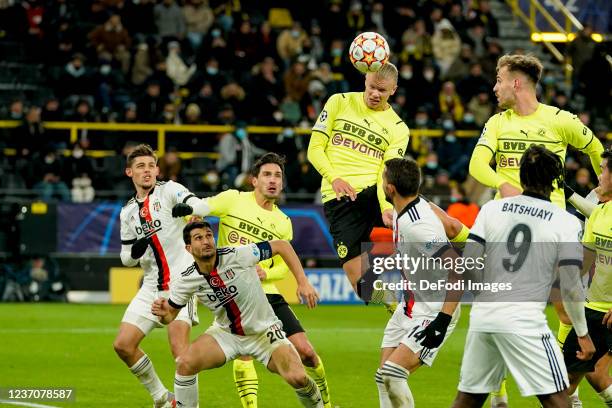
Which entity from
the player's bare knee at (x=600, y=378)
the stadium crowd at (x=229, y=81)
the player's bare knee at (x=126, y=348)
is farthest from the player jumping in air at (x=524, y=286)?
the stadium crowd at (x=229, y=81)

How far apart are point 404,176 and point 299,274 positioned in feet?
3.55

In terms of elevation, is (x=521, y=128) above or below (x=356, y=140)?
above

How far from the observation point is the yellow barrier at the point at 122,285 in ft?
69.6

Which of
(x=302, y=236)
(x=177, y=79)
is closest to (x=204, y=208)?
(x=302, y=236)

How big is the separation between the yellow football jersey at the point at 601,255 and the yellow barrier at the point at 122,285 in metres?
12.9

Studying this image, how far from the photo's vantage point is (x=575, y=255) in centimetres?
719

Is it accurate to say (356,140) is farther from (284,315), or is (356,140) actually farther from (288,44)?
(288,44)

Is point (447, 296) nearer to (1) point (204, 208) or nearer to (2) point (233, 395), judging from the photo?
(1) point (204, 208)

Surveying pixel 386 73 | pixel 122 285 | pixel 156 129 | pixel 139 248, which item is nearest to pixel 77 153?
pixel 156 129

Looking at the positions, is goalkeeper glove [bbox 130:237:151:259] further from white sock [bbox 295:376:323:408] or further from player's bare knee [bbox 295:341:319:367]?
white sock [bbox 295:376:323:408]

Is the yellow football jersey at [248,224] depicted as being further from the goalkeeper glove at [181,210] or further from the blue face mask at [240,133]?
the blue face mask at [240,133]

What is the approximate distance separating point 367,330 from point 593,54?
11.5 meters

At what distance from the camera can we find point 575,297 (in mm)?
7281

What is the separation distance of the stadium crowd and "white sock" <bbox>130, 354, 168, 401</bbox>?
10829 millimetres
